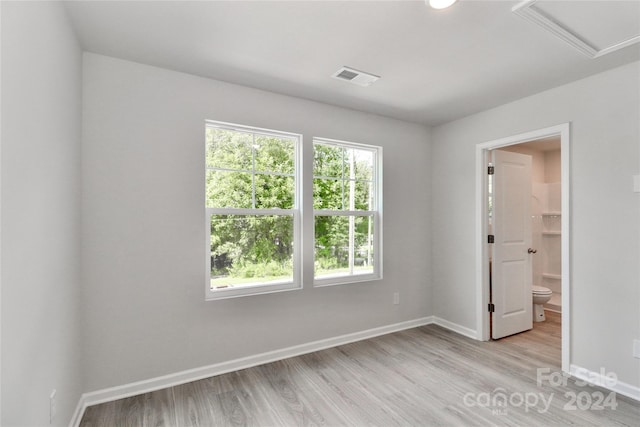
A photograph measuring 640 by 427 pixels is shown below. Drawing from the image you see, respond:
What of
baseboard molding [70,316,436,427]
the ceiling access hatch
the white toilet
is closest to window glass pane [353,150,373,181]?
baseboard molding [70,316,436,427]

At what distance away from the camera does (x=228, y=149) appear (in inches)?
114

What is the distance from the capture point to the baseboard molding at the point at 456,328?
3.65 metres

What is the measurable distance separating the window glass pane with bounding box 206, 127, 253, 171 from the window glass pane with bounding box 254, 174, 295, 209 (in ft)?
0.63

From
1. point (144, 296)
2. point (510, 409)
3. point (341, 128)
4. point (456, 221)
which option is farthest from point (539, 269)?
point (144, 296)

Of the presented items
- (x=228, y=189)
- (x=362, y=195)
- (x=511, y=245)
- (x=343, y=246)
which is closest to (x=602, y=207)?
(x=511, y=245)

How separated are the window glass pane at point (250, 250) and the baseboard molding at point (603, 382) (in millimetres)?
2650

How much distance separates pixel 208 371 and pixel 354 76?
2.79 metres

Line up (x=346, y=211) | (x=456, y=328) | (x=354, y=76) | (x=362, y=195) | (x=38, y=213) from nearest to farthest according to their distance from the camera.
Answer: (x=38, y=213) → (x=354, y=76) → (x=346, y=211) → (x=362, y=195) → (x=456, y=328)

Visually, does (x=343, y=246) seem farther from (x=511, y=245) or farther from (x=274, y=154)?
(x=511, y=245)

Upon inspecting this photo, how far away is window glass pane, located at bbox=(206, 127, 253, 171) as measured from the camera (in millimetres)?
2834

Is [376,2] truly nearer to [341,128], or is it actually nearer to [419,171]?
[341,128]

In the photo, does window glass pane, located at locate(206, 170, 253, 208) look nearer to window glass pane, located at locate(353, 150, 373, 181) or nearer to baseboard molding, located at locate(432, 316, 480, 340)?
window glass pane, located at locate(353, 150, 373, 181)

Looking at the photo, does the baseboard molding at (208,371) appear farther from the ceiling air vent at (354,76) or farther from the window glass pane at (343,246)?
the ceiling air vent at (354,76)

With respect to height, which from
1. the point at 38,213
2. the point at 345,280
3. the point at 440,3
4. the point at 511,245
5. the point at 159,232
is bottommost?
the point at 345,280
